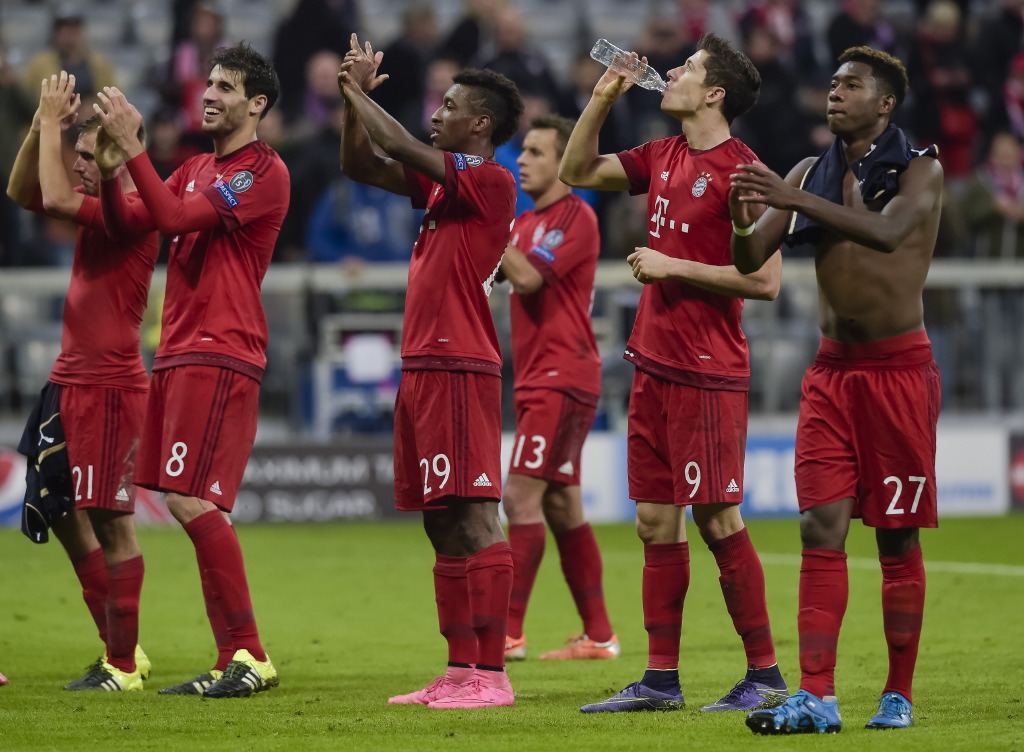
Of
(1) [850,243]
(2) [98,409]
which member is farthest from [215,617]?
(1) [850,243]

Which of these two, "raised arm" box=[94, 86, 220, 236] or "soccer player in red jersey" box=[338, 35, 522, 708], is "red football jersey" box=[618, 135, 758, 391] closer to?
"soccer player in red jersey" box=[338, 35, 522, 708]

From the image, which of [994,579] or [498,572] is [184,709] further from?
[994,579]

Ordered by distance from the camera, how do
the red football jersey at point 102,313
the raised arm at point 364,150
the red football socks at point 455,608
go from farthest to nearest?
the red football jersey at point 102,313
the red football socks at point 455,608
the raised arm at point 364,150

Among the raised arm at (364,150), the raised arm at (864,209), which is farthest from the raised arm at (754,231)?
the raised arm at (364,150)

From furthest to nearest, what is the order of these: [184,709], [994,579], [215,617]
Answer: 1. [994,579]
2. [215,617]
3. [184,709]

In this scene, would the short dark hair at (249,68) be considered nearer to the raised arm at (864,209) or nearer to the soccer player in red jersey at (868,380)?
the soccer player in red jersey at (868,380)

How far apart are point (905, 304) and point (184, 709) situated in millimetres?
2993

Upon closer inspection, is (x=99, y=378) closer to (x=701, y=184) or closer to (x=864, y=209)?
(x=701, y=184)

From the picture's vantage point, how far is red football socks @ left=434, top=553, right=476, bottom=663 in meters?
6.24

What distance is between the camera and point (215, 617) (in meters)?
6.44

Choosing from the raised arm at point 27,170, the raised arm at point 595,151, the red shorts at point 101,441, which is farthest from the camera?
the raised arm at point 27,170

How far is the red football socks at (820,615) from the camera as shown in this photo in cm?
533

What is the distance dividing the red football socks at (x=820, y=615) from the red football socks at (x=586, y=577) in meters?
2.52

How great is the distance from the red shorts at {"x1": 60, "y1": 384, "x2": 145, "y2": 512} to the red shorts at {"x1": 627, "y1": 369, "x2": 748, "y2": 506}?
216 centimetres
